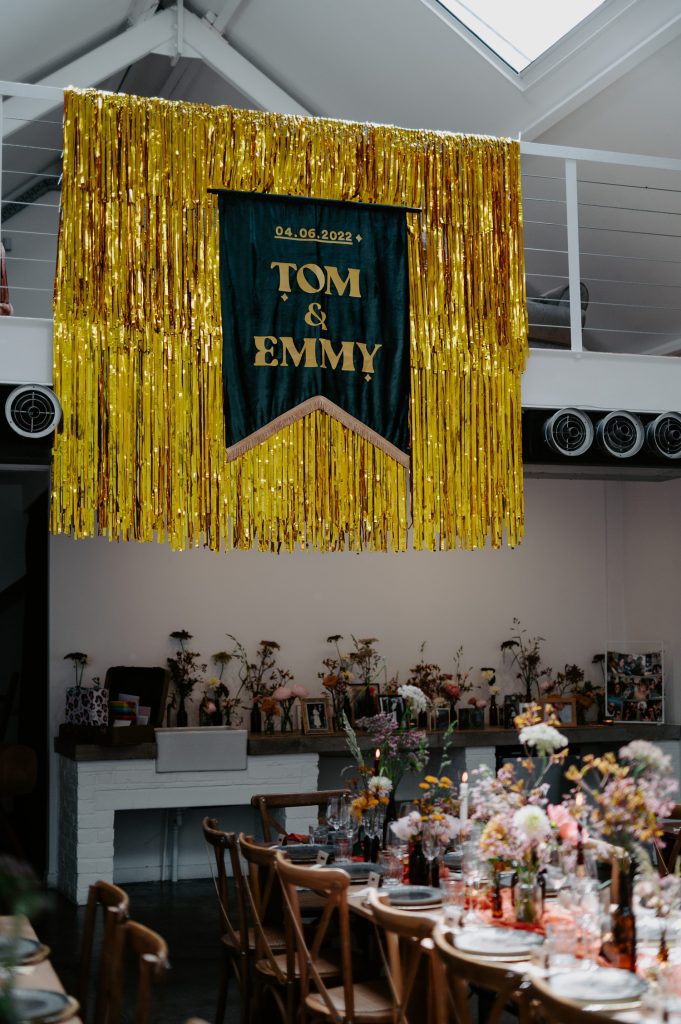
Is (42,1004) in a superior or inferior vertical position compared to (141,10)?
inferior

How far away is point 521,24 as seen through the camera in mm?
6926

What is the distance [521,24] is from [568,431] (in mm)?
2643

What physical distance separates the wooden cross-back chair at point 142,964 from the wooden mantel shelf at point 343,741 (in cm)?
424

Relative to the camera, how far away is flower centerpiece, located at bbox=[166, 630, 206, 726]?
26.7 feet

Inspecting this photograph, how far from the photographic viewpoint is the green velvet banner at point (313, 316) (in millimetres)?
5648

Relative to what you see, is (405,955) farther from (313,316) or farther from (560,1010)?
(313,316)

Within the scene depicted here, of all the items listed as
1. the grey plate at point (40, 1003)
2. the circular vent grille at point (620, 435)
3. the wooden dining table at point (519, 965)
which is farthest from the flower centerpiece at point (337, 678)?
the grey plate at point (40, 1003)

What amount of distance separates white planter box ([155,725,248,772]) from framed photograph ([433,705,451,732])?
60.2 inches

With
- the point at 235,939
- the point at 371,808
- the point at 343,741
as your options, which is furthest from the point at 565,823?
the point at 343,741

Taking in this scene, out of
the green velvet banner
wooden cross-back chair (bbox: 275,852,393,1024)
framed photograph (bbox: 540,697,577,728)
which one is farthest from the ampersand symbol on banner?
framed photograph (bbox: 540,697,577,728)

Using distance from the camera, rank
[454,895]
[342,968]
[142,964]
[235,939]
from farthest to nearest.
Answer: [235,939] → [342,968] → [454,895] → [142,964]

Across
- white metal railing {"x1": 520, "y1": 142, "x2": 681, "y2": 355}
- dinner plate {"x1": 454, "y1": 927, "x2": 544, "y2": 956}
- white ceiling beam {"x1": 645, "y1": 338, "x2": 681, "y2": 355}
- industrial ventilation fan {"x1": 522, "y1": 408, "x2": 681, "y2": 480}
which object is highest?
white metal railing {"x1": 520, "y1": 142, "x2": 681, "y2": 355}

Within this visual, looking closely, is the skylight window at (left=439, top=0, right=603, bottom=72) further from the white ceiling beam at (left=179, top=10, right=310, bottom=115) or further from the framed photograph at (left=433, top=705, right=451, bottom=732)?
the framed photograph at (left=433, top=705, right=451, bottom=732)

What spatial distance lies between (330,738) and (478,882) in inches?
159
